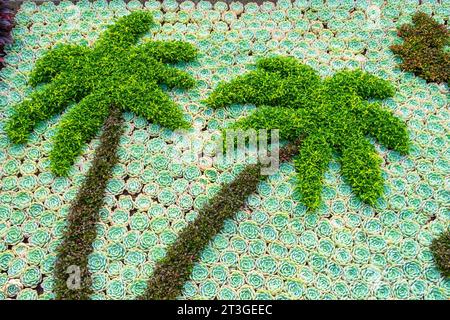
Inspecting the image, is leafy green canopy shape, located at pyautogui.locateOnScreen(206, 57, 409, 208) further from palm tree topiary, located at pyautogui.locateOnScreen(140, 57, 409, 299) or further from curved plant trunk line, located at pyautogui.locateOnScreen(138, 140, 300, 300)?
curved plant trunk line, located at pyautogui.locateOnScreen(138, 140, 300, 300)

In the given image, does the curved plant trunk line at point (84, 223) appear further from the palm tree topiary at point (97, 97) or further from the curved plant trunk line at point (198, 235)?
the curved plant trunk line at point (198, 235)

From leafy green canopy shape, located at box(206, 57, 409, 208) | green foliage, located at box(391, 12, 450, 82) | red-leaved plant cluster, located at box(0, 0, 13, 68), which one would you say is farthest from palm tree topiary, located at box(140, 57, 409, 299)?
red-leaved plant cluster, located at box(0, 0, 13, 68)

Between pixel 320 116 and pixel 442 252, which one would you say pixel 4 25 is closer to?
pixel 320 116

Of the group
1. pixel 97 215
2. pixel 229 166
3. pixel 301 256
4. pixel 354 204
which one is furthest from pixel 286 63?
pixel 97 215

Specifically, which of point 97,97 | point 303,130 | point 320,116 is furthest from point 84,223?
point 320,116

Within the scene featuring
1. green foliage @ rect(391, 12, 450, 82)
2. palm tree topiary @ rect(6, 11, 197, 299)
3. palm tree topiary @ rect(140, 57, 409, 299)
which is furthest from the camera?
green foliage @ rect(391, 12, 450, 82)

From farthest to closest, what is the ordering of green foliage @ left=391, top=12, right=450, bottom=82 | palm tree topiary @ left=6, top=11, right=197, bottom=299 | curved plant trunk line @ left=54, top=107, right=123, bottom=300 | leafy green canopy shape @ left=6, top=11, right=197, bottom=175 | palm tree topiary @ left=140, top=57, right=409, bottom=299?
green foliage @ left=391, top=12, right=450, bottom=82
leafy green canopy shape @ left=6, top=11, right=197, bottom=175
palm tree topiary @ left=6, top=11, right=197, bottom=299
palm tree topiary @ left=140, top=57, right=409, bottom=299
curved plant trunk line @ left=54, top=107, right=123, bottom=300

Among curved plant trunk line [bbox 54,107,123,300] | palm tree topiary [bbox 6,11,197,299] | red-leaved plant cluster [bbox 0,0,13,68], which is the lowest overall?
curved plant trunk line [bbox 54,107,123,300]

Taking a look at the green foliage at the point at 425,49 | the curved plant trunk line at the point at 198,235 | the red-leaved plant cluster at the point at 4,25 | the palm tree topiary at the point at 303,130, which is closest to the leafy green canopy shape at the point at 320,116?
the palm tree topiary at the point at 303,130
